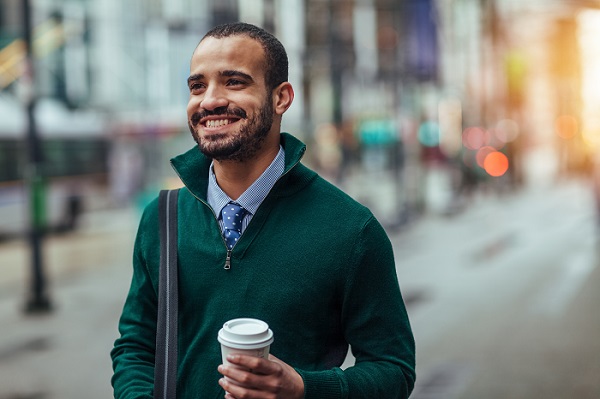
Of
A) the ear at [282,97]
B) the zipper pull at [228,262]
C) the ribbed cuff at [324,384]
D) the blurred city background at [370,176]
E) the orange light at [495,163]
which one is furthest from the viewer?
the orange light at [495,163]

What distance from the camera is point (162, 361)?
1.86 meters

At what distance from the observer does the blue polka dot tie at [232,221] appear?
1.87m

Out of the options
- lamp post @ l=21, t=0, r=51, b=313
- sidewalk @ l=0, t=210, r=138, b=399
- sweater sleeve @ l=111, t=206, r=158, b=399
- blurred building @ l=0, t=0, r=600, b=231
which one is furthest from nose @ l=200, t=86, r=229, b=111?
blurred building @ l=0, t=0, r=600, b=231

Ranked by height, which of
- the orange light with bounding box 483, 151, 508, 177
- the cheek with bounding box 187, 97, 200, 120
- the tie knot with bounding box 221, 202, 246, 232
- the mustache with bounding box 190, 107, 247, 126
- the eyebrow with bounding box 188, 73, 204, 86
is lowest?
the orange light with bounding box 483, 151, 508, 177

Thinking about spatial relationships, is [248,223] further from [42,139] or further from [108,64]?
[108,64]

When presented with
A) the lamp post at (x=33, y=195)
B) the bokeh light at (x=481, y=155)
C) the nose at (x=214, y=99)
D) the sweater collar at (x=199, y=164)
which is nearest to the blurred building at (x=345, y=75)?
the bokeh light at (x=481, y=155)

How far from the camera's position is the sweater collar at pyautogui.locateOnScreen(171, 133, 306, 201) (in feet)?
6.38

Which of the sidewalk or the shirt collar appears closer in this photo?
the shirt collar

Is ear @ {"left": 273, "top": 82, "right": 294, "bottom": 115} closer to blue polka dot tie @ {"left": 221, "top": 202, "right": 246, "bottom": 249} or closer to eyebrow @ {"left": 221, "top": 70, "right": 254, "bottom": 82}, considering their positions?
eyebrow @ {"left": 221, "top": 70, "right": 254, "bottom": 82}

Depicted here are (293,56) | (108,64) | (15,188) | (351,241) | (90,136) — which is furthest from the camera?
(293,56)

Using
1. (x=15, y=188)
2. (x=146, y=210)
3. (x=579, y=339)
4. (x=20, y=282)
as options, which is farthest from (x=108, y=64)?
(x=146, y=210)

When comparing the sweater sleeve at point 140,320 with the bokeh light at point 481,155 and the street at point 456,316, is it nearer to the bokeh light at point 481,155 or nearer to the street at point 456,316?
the street at point 456,316

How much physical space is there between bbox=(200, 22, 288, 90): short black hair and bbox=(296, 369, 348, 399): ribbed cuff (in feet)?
2.40

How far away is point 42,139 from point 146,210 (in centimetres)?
2106
